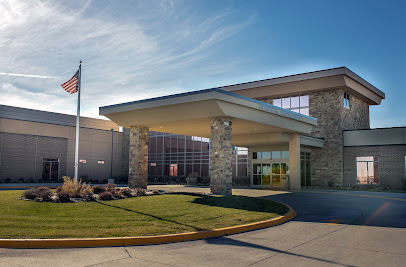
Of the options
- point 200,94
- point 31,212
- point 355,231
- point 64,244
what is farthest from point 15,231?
point 200,94

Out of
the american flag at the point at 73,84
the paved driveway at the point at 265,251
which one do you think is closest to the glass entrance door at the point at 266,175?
the american flag at the point at 73,84

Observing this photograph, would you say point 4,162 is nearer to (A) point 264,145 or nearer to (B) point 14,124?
(B) point 14,124

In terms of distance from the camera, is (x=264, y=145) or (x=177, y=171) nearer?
(x=264, y=145)

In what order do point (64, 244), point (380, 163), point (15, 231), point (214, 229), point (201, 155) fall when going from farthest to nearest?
point (201, 155), point (380, 163), point (214, 229), point (15, 231), point (64, 244)

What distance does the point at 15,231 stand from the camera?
357 inches

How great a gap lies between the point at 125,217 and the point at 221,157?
10542mm

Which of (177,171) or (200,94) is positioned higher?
(200,94)

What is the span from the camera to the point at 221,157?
21562 mm

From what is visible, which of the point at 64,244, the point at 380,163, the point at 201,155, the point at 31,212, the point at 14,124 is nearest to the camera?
the point at 64,244

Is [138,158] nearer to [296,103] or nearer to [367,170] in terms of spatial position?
[296,103]

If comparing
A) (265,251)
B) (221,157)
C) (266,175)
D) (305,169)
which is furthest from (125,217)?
(305,169)

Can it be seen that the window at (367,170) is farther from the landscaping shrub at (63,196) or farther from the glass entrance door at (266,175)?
the landscaping shrub at (63,196)

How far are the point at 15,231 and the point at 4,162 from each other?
32.5 metres

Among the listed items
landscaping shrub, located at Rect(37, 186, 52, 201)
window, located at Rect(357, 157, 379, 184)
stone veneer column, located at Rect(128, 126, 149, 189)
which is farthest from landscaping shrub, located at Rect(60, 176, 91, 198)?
window, located at Rect(357, 157, 379, 184)
